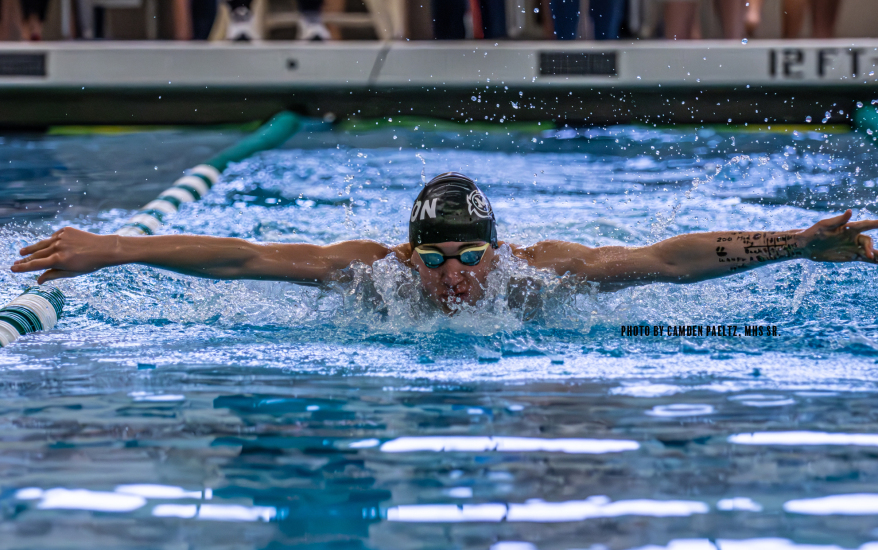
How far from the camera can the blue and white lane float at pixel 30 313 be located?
271 centimetres

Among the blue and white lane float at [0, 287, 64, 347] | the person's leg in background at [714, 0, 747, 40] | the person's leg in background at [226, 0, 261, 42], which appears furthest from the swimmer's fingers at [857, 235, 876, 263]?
the person's leg in background at [226, 0, 261, 42]

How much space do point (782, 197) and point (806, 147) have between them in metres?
1.82

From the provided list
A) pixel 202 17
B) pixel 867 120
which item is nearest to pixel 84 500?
pixel 867 120

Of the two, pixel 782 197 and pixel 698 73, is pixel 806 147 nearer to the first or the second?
pixel 698 73

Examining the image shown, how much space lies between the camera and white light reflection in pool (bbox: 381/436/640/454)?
5.76 ft

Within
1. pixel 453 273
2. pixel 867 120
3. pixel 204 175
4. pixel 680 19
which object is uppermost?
pixel 680 19

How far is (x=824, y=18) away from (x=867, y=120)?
5.61ft

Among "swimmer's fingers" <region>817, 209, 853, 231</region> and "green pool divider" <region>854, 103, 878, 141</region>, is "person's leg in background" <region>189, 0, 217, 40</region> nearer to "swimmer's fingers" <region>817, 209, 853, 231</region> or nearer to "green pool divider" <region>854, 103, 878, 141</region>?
"green pool divider" <region>854, 103, 878, 141</region>

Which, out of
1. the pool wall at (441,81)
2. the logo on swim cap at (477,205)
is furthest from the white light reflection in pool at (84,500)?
the pool wall at (441,81)

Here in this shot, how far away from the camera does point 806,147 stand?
22.0ft

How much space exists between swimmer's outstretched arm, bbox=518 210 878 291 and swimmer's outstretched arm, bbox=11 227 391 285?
25.4 inches

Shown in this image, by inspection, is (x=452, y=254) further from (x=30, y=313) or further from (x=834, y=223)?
(x=30, y=313)

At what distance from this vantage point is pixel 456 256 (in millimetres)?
2703

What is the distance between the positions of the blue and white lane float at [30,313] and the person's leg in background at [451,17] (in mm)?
5795
